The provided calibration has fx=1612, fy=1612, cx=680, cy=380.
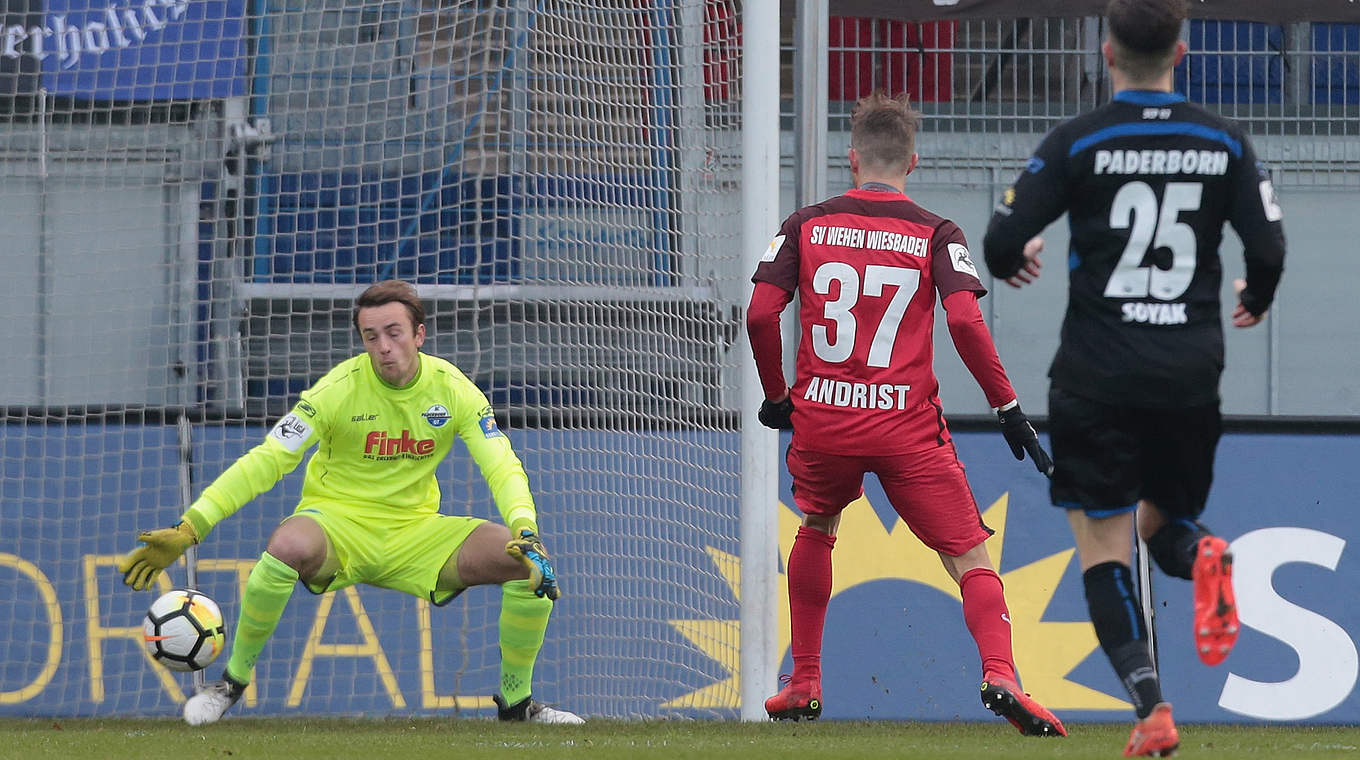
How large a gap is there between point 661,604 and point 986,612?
4.69ft

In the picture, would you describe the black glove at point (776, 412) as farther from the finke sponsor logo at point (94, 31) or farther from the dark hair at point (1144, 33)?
the finke sponsor logo at point (94, 31)

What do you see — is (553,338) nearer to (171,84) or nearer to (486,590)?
(486,590)

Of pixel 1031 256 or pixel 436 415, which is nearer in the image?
pixel 1031 256

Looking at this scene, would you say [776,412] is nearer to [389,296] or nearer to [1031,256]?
[389,296]

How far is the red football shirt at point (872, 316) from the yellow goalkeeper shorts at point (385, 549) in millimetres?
1292

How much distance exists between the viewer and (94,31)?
20.2 ft

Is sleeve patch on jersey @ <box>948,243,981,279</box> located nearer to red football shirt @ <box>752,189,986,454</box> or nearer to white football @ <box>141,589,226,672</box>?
red football shirt @ <box>752,189,986,454</box>

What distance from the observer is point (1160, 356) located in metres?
3.25

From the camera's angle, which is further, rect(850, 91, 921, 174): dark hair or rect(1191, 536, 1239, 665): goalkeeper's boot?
rect(850, 91, 921, 174): dark hair

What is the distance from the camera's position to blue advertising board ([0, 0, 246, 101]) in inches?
240

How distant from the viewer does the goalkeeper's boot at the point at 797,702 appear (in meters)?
4.71

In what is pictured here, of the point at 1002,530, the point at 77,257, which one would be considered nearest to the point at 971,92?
the point at 1002,530

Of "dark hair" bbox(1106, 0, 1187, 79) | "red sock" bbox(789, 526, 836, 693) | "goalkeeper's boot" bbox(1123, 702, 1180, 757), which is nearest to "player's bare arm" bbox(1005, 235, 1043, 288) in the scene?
"dark hair" bbox(1106, 0, 1187, 79)

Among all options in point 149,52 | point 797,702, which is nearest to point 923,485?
point 797,702
